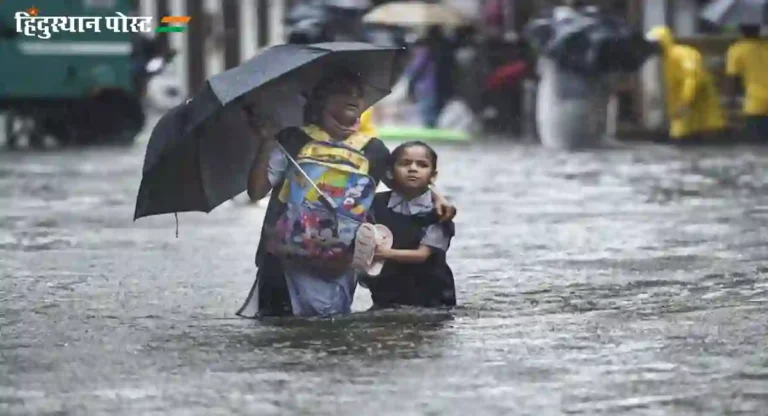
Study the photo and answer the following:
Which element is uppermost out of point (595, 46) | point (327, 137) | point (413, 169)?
point (595, 46)

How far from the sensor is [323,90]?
9016 mm

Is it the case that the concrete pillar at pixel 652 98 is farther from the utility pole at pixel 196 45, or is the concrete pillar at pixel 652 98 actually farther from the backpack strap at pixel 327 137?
the utility pole at pixel 196 45

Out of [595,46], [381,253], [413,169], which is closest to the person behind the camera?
[381,253]

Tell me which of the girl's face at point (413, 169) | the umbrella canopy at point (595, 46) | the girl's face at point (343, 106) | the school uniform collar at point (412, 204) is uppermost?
the umbrella canopy at point (595, 46)

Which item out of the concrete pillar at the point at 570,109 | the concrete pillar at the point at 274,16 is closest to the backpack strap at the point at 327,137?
the concrete pillar at the point at 570,109

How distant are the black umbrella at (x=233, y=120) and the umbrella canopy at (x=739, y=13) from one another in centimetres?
1387

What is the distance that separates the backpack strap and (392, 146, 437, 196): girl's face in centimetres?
18

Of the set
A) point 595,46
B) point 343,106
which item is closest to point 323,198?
point 343,106

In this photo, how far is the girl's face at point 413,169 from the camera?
9016 millimetres

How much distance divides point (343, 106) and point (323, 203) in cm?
44

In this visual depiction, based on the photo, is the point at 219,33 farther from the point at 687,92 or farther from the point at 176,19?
the point at 687,92

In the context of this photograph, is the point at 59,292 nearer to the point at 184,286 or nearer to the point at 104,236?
the point at 184,286

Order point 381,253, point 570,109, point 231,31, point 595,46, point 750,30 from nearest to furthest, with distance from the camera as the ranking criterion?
point 381,253, point 750,30, point 595,46, point 570,109, point 231,31

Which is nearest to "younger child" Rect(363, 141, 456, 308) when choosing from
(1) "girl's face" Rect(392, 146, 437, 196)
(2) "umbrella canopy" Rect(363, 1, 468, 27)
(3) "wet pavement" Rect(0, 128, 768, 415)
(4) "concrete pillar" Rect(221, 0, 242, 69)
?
(1) "girl's face" Rect(392, 146, 437, 196)
